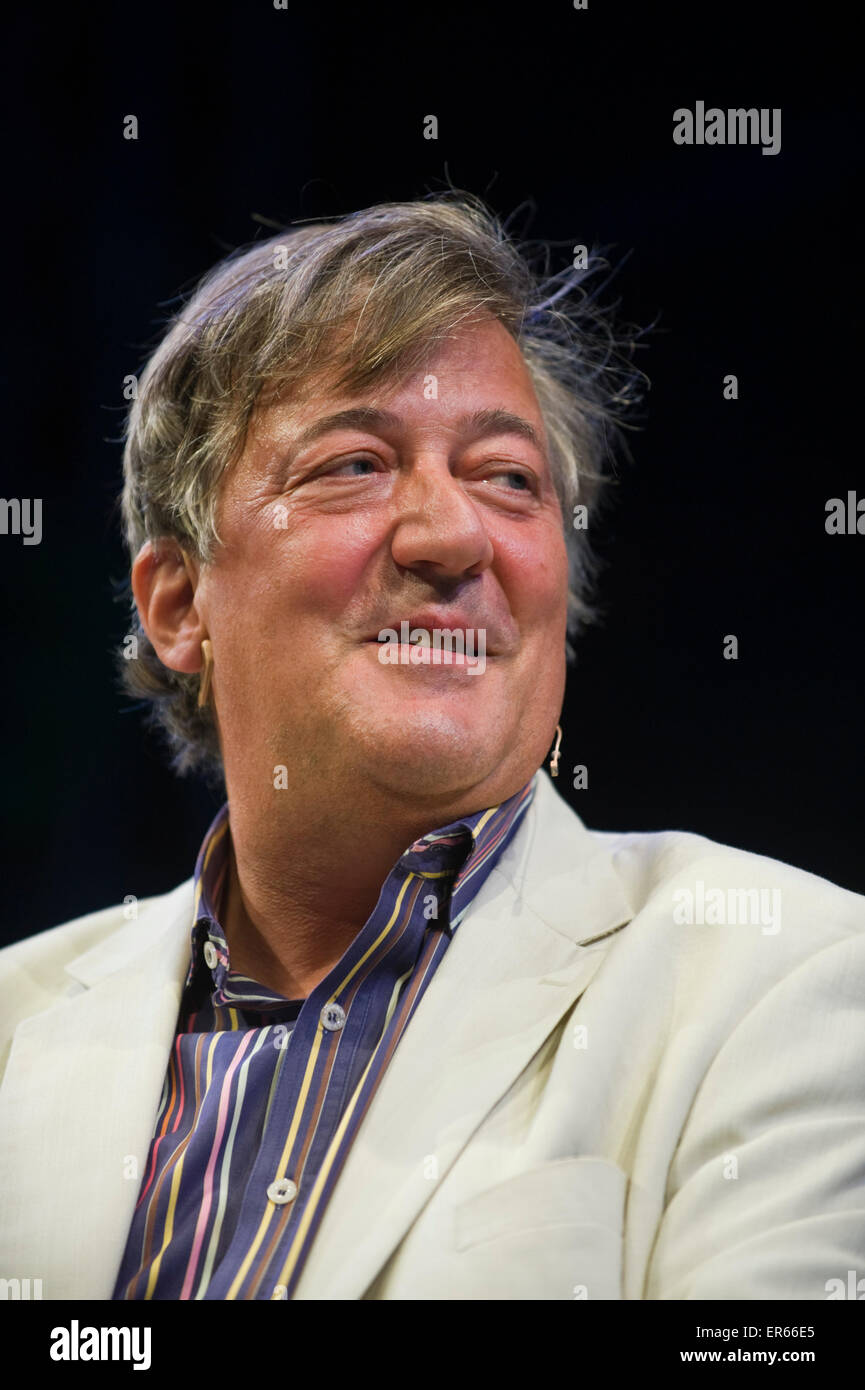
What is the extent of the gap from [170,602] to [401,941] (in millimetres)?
784

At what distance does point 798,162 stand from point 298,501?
1045 mm

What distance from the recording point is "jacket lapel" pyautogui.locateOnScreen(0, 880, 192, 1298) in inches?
70.5

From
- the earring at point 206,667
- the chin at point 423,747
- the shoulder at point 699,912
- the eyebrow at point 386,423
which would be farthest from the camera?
the earring at point 206,667

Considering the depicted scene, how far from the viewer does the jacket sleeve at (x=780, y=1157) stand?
1.50 metres

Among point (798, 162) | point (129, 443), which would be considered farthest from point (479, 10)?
point (129, 443)

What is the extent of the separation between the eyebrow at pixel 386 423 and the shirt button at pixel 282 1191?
41.0 inches

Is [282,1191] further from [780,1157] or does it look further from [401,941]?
[780,1157]

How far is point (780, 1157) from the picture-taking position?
1.56 metres

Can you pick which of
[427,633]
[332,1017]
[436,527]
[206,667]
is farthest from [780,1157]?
[206,667]

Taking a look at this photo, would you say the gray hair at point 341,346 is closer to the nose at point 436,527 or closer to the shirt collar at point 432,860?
the nose at point 436,527

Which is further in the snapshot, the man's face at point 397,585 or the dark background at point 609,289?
the dark background at point 609,289

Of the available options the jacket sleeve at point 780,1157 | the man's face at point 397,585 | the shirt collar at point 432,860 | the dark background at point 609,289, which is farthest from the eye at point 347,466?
the jacket sleeve at point 780,1157

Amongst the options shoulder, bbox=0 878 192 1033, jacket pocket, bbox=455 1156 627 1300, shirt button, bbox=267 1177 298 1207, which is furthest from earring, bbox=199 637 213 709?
jacket pocket, bbox=455 1156 627 1300

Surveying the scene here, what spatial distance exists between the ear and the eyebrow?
34 centimetres
